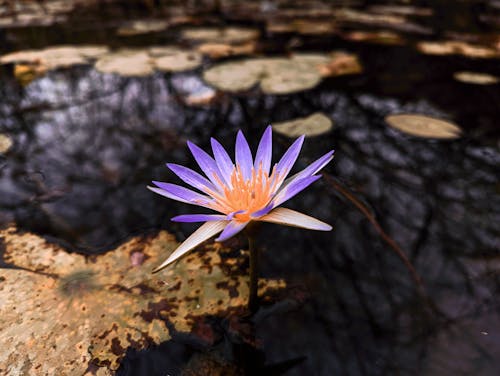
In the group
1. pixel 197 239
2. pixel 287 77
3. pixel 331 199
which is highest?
pixel 197 239

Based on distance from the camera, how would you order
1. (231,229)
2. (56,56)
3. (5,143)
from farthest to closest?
(56,56) → (5,143) → (231,229)

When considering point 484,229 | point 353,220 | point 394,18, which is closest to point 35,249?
point 353,220

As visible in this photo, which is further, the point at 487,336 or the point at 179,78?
the point at 179,78

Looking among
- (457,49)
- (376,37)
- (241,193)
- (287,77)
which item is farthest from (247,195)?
(376,37)

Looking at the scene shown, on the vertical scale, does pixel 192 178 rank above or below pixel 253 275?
above

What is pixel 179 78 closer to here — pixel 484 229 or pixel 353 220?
pixel 353 220

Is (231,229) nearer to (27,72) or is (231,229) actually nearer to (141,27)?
(27,72)

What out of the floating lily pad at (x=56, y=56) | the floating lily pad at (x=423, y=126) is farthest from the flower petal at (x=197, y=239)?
the floating lily pad at (x=56, y=56)
